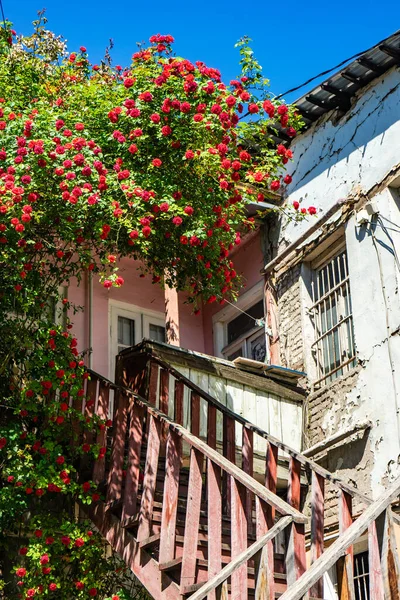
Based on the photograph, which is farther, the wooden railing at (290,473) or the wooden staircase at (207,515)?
the wooden railing at (290,473)

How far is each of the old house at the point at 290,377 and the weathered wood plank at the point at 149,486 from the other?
1 cm

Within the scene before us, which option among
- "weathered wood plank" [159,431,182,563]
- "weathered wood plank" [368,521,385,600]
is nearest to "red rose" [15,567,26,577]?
"weathered wood plank" [159,431,182,563]

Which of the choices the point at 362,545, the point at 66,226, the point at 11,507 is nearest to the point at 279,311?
the point at 362,545

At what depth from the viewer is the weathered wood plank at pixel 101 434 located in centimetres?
760

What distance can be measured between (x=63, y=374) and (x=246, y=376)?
2821mm

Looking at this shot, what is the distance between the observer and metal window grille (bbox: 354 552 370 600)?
8359mm

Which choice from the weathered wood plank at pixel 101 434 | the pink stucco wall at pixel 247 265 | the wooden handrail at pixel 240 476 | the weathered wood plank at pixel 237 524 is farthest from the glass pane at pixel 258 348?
the weathered wood plank at pixel 237 524

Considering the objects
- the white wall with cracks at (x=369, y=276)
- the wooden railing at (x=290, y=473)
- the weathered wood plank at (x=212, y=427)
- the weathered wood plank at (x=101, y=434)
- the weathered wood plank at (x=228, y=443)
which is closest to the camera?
the wooden railing at (x=290, y=473)

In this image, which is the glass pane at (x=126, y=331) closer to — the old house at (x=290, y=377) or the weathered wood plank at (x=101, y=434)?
the old house at (x=290, y=377)

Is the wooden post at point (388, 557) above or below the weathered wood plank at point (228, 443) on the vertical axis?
below

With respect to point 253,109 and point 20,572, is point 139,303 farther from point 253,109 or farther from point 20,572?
point 20,572

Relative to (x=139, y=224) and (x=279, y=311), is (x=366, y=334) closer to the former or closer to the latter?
(x=279, y=311)

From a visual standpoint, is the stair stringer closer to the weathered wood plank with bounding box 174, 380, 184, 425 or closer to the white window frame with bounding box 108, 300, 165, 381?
the weathered wood plank with bounding box 174, 380, 184, 425

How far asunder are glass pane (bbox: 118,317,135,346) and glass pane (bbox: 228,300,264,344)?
55.6 inches
